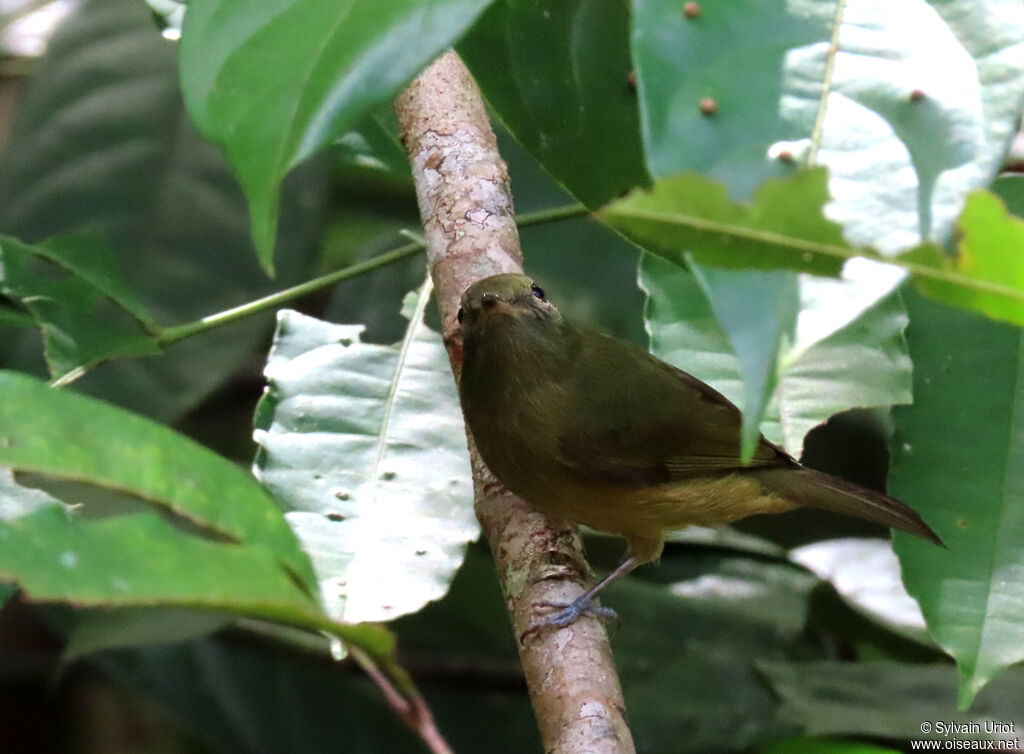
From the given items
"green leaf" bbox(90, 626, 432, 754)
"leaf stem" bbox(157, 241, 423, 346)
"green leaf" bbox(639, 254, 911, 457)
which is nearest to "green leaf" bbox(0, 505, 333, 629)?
"green leaf" bbox(639, 254, 911, 457)

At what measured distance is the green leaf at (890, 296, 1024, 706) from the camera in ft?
5.99

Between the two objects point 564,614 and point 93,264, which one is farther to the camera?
point 93,264

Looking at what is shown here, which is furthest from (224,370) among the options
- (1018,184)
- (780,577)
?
(1018,184)

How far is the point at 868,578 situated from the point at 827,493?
0.52 m

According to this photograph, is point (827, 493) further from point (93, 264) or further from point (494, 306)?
point (93, 264)

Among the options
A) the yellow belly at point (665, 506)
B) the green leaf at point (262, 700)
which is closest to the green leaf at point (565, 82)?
the yellow belly at point (665, 506)

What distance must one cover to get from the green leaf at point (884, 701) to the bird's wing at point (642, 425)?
56 centimetres

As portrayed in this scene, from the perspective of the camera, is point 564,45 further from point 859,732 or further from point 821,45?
point 859,732

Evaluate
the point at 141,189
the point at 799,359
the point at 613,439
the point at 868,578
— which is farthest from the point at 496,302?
the point at 141,189

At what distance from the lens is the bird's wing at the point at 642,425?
2666mm

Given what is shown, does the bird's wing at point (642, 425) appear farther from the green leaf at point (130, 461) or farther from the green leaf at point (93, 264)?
the green leaf at point (130, 461)

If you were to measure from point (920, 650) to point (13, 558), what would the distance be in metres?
2.87

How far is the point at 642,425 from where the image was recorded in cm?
273

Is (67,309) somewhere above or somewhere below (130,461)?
below
